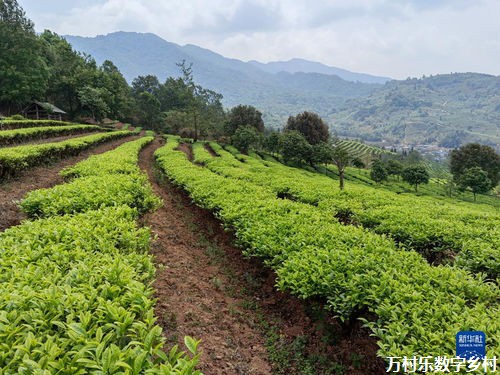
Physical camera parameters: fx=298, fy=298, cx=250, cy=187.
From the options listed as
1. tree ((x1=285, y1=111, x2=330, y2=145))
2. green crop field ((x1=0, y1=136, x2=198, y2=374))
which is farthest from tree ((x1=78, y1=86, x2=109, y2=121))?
green crop field ((x1=0, y1=136, x2=198, y2=374))

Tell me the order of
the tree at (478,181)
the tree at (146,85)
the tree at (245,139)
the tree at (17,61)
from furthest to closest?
1. the tree at (146,85)
2. the tree at (245,139)
3. the tree at (478,181)
4. the tree at (17,61)

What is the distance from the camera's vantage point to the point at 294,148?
51188 millimetres

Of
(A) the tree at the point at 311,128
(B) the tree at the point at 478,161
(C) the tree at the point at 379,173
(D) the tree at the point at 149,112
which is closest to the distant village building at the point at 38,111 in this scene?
(D) the tree at the point at 149,112

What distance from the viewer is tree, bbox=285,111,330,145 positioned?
6022 cm

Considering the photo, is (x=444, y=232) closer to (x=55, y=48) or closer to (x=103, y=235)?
(x=103, y=235)

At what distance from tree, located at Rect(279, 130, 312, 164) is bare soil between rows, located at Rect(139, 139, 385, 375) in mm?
45222

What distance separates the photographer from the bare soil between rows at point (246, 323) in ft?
13.4

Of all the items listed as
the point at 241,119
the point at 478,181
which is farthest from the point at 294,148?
the point at 478,181

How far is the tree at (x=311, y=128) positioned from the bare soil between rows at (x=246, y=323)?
55.7 meters

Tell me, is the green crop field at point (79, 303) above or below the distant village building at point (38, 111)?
below

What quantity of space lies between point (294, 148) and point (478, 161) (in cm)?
3570

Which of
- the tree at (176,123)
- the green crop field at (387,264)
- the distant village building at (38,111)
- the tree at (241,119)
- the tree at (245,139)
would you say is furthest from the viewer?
the tree at (241,119)

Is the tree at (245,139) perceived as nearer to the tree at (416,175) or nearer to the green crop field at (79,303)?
the tree at (416,175)

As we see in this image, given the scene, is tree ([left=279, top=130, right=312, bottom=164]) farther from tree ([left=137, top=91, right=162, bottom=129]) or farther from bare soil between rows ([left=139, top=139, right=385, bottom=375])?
bare soil between rows ([left=139, top=139, right=385, bottom=375])
